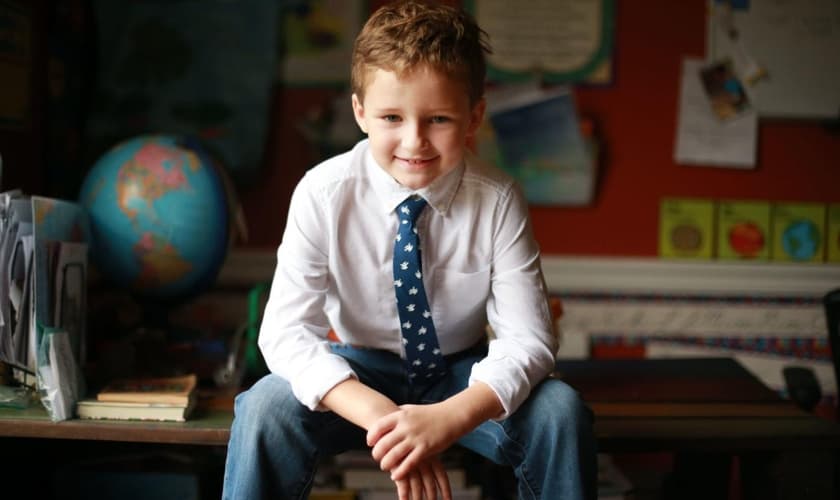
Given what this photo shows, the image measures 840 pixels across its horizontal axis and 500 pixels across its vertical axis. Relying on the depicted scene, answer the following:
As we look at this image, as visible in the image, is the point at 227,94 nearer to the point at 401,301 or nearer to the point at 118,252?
the point at 118,252

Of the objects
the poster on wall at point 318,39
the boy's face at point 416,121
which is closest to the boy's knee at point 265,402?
the boy's face at point 416,121

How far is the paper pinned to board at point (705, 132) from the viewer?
2.13 m

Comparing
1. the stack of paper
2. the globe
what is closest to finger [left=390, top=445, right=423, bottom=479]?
the stack of paper

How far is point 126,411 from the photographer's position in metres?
1.39

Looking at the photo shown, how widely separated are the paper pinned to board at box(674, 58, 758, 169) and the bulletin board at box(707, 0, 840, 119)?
56 mm

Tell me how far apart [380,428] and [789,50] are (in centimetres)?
161

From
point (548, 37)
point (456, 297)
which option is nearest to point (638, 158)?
point (548, 37)

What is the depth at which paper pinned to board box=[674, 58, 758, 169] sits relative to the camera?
2.13 metres

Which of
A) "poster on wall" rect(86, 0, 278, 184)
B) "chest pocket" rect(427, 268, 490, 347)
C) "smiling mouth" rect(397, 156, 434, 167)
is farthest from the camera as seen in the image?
"poster on wall" rect(86, 0, 278, 184)

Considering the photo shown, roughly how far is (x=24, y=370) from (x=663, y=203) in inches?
60.3

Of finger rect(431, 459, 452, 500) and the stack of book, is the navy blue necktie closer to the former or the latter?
finger rect(431, 459, 452, 500)

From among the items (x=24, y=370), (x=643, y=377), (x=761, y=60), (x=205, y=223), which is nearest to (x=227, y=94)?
(x=205, y=223)

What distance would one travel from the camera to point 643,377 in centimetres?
180

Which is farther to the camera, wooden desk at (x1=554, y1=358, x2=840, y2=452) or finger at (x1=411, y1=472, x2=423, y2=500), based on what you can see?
wooden desk at (x1=554, y1=358, x2=840, y2=452)
